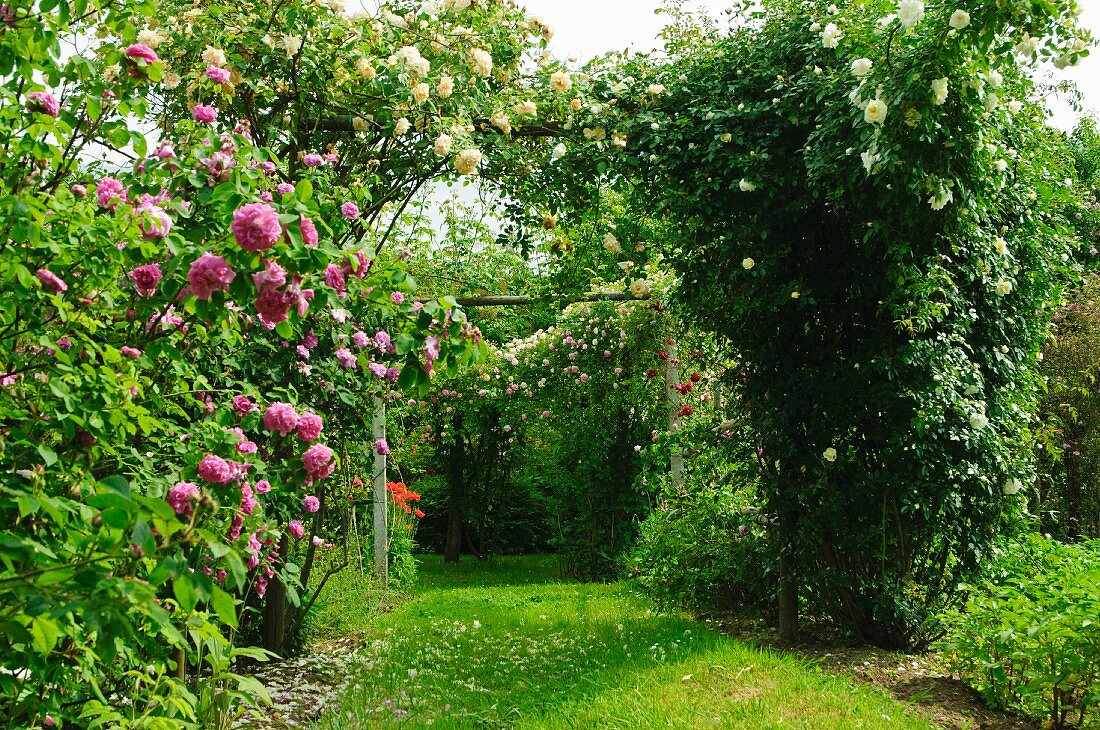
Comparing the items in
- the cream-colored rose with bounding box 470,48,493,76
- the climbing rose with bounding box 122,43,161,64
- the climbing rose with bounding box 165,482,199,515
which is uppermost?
the cream-colored rose with bounding box 470,48,493,76

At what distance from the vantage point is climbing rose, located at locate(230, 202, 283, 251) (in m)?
1.50

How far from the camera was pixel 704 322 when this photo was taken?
489 centimetres

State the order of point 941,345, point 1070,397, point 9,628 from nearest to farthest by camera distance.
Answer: point 9,628 < point 941,345 < point 1070,397

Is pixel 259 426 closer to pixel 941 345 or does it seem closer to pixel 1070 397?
pixel 941 345

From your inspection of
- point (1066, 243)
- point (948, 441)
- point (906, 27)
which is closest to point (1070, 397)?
point (1066, 243)

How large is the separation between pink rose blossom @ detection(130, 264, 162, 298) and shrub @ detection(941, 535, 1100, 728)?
2.94m

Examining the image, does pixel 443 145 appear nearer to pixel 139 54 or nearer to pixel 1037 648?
pixel 139 54

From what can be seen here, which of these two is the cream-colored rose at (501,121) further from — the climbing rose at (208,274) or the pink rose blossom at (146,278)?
the climbing rose at (208,274)

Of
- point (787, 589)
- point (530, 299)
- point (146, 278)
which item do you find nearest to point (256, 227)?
point (146, 278)

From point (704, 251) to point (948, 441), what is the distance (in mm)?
1617

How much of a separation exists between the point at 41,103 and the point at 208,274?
0.81m

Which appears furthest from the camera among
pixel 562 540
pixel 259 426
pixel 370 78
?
pixel 562 540

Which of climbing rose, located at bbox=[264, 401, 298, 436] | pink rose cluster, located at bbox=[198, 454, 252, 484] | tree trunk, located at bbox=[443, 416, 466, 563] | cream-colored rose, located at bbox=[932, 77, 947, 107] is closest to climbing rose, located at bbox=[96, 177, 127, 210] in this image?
climbing rose, located at bbox=[264, 401, 298, 436]

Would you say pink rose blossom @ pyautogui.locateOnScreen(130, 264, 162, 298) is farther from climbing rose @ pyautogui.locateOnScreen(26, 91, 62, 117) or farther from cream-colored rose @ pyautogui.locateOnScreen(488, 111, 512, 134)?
cream-colored rose @ pyautogui.locateOnScreen(488, 111, 512, 134)
